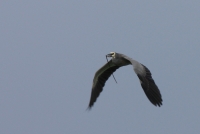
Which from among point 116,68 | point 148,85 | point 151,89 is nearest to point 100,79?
point 116,68

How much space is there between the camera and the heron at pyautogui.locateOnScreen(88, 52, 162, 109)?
22391 millimetres

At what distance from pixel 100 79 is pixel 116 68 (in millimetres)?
978

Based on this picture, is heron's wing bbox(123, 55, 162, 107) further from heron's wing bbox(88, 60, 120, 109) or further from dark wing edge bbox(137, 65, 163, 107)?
heron's wing bbox(88, 60, 120, 109)

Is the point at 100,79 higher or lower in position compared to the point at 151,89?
higher

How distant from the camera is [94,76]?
29.3m

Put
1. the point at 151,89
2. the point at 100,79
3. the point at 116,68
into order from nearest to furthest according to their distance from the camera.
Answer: the point at 151,89 → the point at 116,68 → the point at 100,79

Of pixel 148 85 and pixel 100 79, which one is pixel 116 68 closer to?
pixel 100 79

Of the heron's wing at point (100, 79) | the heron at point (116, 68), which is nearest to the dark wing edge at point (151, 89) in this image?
the heron at point (116, 68)

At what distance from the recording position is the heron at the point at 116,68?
22391mm

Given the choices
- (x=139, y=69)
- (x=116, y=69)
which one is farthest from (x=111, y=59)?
(x=139, y=69)

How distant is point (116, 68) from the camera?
29094 mm

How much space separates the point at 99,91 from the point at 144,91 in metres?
6.94

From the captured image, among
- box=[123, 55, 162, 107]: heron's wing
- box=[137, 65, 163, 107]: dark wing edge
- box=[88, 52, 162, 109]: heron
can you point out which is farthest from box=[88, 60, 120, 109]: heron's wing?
box=[137, 65, 163, 107]: dark wing edge

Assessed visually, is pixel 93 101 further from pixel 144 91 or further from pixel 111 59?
pixel 144 91
